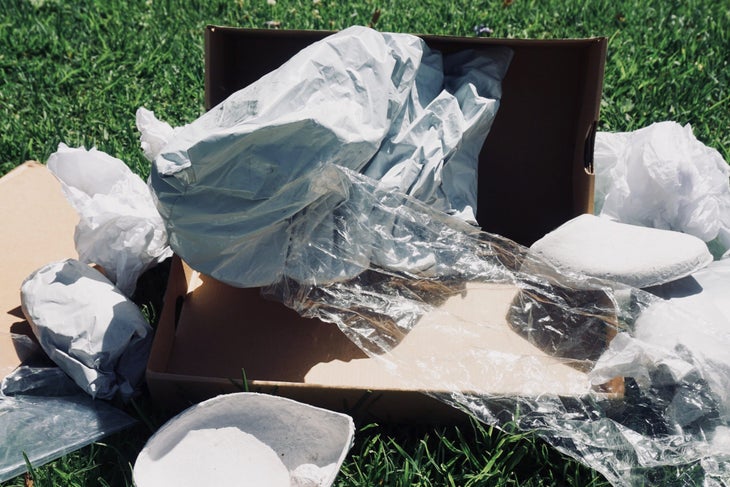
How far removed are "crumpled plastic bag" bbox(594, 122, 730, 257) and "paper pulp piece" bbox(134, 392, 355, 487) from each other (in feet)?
3.06

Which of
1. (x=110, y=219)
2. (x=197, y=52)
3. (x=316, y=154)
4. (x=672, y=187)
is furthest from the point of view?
(x=197, y=52)

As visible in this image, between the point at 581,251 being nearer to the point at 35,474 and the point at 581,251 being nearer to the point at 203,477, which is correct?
the point at 203,477

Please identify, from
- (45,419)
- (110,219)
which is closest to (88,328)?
(45,419)

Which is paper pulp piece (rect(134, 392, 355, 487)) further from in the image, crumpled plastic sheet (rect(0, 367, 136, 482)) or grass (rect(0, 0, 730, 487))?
grass (rect(0, 0, 730, 487))

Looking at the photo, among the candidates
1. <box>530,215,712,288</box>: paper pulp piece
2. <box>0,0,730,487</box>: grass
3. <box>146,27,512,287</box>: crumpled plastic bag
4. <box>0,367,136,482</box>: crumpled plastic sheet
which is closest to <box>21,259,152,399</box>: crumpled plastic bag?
<box>0,367,136,482</box>: crumpled plastic sheet

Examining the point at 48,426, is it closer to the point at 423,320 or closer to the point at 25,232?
the point at 25,232

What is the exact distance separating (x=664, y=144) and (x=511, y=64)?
428 mm

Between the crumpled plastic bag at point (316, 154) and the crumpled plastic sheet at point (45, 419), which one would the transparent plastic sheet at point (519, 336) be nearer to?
the crumpled plastic bag at point (316, 154)

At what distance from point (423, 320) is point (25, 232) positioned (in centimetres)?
104

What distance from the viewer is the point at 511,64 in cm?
195

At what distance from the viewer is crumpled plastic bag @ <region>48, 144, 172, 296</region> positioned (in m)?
1.73

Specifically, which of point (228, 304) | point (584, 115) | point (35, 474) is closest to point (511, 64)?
point (584, 115)

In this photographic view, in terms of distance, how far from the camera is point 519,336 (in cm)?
161

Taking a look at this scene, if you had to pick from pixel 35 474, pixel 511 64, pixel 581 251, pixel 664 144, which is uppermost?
pixel 511 64
